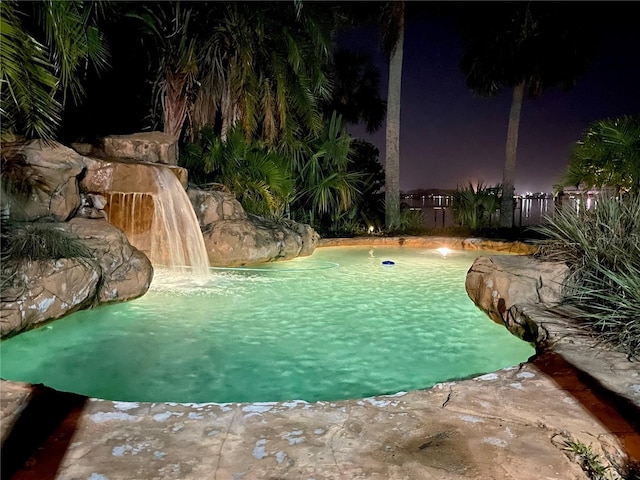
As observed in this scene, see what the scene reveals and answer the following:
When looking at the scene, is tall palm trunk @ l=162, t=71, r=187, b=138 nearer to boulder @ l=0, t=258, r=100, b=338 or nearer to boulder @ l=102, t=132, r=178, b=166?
boulder @ l=102, t=132, r=178, b=166

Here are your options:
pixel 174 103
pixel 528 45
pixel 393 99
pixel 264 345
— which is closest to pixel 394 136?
pixel 393 99

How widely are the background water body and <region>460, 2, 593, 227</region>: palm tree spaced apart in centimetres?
1032

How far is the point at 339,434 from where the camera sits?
6.28ft

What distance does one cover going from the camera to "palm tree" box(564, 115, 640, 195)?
27.1 ft

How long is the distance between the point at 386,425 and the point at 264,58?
33.4 ft

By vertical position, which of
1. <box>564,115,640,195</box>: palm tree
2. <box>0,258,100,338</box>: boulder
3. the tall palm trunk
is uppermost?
the tall palm trunk

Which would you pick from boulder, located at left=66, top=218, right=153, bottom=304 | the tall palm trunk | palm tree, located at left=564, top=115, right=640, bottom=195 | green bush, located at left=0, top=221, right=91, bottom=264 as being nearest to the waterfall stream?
boulder, located at left=66, top=218, right=153, bottom=304

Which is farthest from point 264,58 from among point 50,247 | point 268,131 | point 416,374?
point 416,374

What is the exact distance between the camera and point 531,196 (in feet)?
53.5

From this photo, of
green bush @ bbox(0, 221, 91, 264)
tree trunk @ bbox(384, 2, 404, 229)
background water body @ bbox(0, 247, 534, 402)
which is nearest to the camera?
background water body @ bbox(0, 247, 534, 402)

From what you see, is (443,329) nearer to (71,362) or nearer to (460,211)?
(71,362)

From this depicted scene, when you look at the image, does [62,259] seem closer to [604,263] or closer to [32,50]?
[32,50]

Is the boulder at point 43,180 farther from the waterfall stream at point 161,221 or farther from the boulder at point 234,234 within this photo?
the boulder at point 234,234

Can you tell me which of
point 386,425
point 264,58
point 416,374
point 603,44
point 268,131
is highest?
point 603,44
